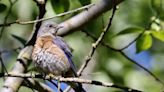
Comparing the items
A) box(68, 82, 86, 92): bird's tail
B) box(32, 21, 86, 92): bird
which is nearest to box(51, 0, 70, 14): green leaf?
box(32, 21, 86, 92): bird

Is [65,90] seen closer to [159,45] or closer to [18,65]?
[18,65]

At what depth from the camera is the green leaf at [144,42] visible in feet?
13.0

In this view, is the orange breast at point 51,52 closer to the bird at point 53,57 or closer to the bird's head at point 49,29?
the bird at point 53,57

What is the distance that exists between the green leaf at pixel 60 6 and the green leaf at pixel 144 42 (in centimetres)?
67

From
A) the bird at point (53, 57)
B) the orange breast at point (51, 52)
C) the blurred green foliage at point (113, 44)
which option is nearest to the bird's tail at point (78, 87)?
the bird at point (53, 57)

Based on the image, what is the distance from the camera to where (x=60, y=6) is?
424cm

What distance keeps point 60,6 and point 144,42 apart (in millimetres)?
754

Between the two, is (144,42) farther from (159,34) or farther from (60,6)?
(60,6)

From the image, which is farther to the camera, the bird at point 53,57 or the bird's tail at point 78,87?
the bird at point 53,57

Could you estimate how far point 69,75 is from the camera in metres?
4.36

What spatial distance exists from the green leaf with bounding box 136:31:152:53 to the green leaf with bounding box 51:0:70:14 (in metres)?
0.67

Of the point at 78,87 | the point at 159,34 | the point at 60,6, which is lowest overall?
the point at 78,87

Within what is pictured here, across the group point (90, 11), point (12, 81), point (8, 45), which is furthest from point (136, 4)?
point (12, 81)

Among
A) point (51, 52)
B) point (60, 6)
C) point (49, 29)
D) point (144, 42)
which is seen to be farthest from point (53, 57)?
point (144, 42)
